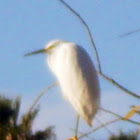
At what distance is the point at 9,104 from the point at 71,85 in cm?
549

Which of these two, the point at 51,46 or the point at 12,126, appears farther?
the point at 12,126

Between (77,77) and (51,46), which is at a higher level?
(51,46)

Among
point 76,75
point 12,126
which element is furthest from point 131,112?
point 12,126

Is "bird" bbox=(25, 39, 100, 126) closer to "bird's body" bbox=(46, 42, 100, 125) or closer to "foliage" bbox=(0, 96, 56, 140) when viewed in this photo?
"bird's body" bbox=(46, 42, 100, 125)

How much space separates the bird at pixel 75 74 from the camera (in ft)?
4.89

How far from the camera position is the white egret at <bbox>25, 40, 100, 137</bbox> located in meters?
1.49

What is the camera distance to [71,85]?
5.26 ft

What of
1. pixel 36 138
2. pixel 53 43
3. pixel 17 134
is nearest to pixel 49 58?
pixel 53 43

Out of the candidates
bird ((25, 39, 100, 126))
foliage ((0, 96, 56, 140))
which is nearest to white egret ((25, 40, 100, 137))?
bird ((25, 39, 100, 126))

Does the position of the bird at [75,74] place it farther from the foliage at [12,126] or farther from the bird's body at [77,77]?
the foliage at [12,126]

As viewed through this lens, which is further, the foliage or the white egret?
the foliage

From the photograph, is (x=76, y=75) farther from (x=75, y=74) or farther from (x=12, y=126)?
(x=12, y=126)

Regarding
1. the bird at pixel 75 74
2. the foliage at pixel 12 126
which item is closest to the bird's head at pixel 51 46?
the bird at pixel 75 74

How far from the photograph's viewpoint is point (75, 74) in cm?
157
